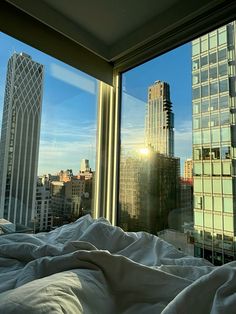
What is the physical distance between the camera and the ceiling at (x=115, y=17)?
1644mm

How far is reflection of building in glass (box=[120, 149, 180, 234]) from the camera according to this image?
5.90 feet

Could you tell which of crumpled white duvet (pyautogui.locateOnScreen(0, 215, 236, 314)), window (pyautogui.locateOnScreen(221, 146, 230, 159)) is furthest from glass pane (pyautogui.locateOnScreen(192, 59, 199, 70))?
crumpled white duvet (pyautogui.locateOnScreen(0, 215, 236, 314))

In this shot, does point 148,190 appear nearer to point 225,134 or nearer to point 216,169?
point 216,169

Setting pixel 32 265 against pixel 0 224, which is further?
pixel 0 224

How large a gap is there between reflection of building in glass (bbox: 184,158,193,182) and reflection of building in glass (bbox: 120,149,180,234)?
0.21ft

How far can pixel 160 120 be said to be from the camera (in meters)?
1.95

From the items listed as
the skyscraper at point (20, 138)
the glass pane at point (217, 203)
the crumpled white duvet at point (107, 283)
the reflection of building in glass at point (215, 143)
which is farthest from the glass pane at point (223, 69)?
the skyscraper at point (20, 138)

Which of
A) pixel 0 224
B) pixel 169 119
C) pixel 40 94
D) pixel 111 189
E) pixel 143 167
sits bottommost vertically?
pixel 0 224

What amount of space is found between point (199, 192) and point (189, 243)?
1.19ft

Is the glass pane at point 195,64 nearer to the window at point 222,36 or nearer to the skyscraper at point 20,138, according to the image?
the window at point 222,36

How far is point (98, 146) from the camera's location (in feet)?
7.27

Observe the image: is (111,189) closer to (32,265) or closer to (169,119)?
(169,119)

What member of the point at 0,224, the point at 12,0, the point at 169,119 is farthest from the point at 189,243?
the point at 12,0

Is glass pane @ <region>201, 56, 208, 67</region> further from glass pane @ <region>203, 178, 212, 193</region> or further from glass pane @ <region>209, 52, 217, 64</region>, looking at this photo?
glass pane @ <region>203, 178, 212, 193</region>
